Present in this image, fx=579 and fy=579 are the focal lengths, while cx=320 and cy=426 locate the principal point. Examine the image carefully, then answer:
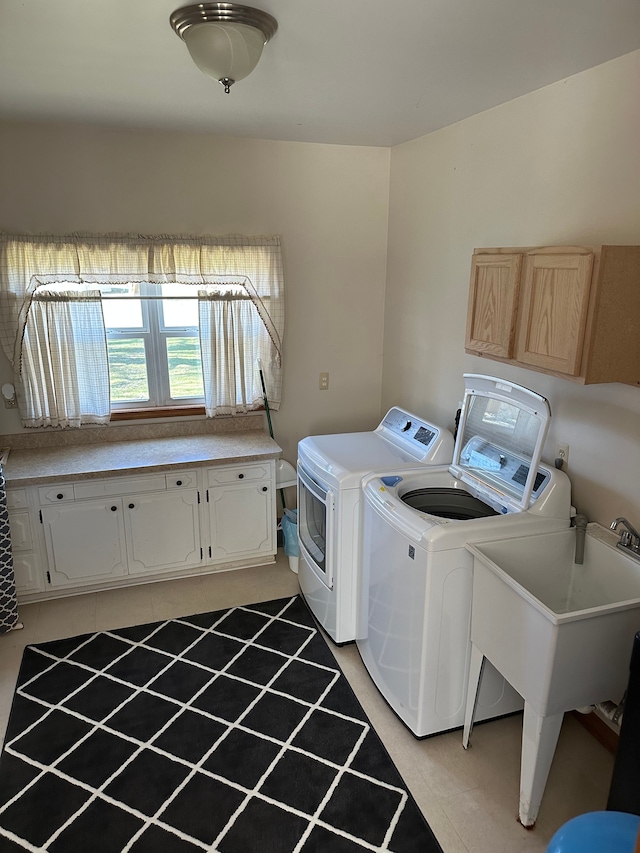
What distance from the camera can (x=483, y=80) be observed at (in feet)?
7.35

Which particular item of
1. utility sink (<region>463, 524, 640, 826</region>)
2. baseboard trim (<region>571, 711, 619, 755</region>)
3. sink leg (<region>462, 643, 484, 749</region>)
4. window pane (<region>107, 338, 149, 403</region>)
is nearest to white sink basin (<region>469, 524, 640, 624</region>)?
utility sink (<region>463, 524, 640, 826</region>)

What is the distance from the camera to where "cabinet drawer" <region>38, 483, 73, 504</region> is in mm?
3033

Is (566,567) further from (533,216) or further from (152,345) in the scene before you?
(152,345)

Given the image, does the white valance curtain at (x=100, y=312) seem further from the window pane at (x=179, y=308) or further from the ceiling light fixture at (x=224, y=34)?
the ceiling light fixture at (x=224, y=34)

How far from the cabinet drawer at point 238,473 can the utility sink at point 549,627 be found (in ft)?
5.24

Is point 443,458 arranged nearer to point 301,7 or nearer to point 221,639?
point 221,639

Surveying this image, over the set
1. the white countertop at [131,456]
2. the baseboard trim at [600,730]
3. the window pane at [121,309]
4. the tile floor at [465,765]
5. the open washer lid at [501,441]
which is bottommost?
the tile floor at [465,765]

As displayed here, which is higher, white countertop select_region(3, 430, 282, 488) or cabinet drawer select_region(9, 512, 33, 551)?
white countertop select_region(3, 430, 282, 488)

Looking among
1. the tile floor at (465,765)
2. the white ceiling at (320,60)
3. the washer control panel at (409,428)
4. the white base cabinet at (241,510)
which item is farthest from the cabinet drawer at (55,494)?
the white ceiling at (320,60)

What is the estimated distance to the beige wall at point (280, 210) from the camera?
3.10m

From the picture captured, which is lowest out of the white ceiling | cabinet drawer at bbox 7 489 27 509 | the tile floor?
the tile floor

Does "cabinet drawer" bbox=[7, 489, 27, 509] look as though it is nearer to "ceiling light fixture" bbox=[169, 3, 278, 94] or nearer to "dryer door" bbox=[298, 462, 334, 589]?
"dryer door" bbox=[298, 462, 334, 589]

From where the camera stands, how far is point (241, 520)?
3.47 m

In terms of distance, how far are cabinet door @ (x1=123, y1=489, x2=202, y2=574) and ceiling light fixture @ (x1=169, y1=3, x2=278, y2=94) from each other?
2155 mm
